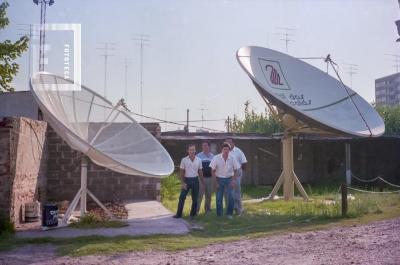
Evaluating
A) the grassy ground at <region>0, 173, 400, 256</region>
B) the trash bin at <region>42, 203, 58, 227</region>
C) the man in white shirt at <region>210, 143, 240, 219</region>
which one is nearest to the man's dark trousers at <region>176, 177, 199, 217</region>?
the grassy ground at <region>0, 173, 400, 256</region>

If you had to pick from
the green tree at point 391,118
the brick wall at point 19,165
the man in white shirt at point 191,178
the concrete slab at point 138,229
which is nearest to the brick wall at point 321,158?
the green tree at point 391,118

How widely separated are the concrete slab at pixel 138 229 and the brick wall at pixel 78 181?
9.51ft

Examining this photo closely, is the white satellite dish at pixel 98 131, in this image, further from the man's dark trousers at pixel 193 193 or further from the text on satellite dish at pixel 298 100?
the text on satellite dish at pixel 298 100

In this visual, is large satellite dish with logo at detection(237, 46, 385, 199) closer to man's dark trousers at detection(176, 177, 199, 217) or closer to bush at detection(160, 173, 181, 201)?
man's dark trousers at detection(176, 177, 199, 217)

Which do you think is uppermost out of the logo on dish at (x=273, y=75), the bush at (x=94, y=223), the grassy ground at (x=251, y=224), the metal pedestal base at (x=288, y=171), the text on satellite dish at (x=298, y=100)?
the logo on dish at (x=273, y=75)

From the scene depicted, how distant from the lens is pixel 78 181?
14641 millimetres

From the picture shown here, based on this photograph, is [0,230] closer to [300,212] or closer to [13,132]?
[13,132]

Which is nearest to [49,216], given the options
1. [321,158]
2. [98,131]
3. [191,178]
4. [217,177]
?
[98,131]

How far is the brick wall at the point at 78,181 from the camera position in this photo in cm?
1441

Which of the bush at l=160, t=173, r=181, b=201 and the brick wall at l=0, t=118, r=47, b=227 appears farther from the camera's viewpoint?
the bush at l=160, t=173, r=181, b=201

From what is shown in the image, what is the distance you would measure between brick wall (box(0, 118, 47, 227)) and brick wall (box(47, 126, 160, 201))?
1.26 metres

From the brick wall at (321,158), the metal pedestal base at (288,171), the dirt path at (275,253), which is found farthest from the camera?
the brick wall at (321,158)

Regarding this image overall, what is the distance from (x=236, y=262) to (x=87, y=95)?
6.04 m

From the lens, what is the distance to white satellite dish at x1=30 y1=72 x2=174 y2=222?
380 inches
